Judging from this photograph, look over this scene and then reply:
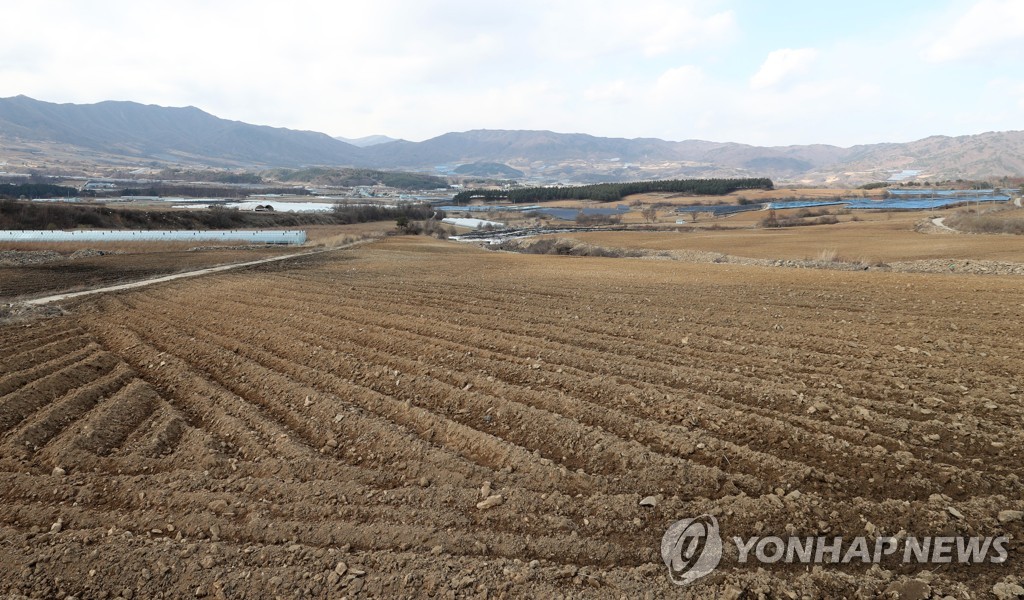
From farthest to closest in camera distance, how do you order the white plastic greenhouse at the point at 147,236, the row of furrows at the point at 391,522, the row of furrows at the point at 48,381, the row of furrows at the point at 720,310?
1. the white plastic greenhouse at the point at 147,236
2. the row of furrows at the point at 720,310
3. the row of furrows at the point at 48,381
4. the row of furrows at the point at 391,522

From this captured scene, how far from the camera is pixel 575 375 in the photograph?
9.24 m

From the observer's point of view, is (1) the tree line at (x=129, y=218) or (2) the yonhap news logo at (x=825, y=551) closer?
(2) the yonhap news logo at (x=825, y=551)

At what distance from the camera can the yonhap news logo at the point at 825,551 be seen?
14.5 feet

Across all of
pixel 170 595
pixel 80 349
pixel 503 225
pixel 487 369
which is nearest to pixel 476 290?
pixel 487 369

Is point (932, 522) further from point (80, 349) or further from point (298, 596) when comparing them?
point (80, 349)

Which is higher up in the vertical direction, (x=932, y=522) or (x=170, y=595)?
(x=932, y=522)

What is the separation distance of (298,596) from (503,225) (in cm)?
9454

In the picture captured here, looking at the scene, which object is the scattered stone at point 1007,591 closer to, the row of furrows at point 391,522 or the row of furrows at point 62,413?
the row of furrows at point 391,522

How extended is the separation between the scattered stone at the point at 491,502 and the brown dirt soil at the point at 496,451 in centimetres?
8

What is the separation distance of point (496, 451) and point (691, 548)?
2677 mm

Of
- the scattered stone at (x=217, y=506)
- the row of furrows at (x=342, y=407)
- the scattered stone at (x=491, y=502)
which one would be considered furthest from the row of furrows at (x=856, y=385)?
the scattered stone at (x=217, y=506)

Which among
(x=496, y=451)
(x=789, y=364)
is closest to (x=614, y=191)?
(x=789, y=364)

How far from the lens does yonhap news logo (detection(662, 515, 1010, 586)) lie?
4418 mm

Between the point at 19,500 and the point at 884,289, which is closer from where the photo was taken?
the point at 19,500
